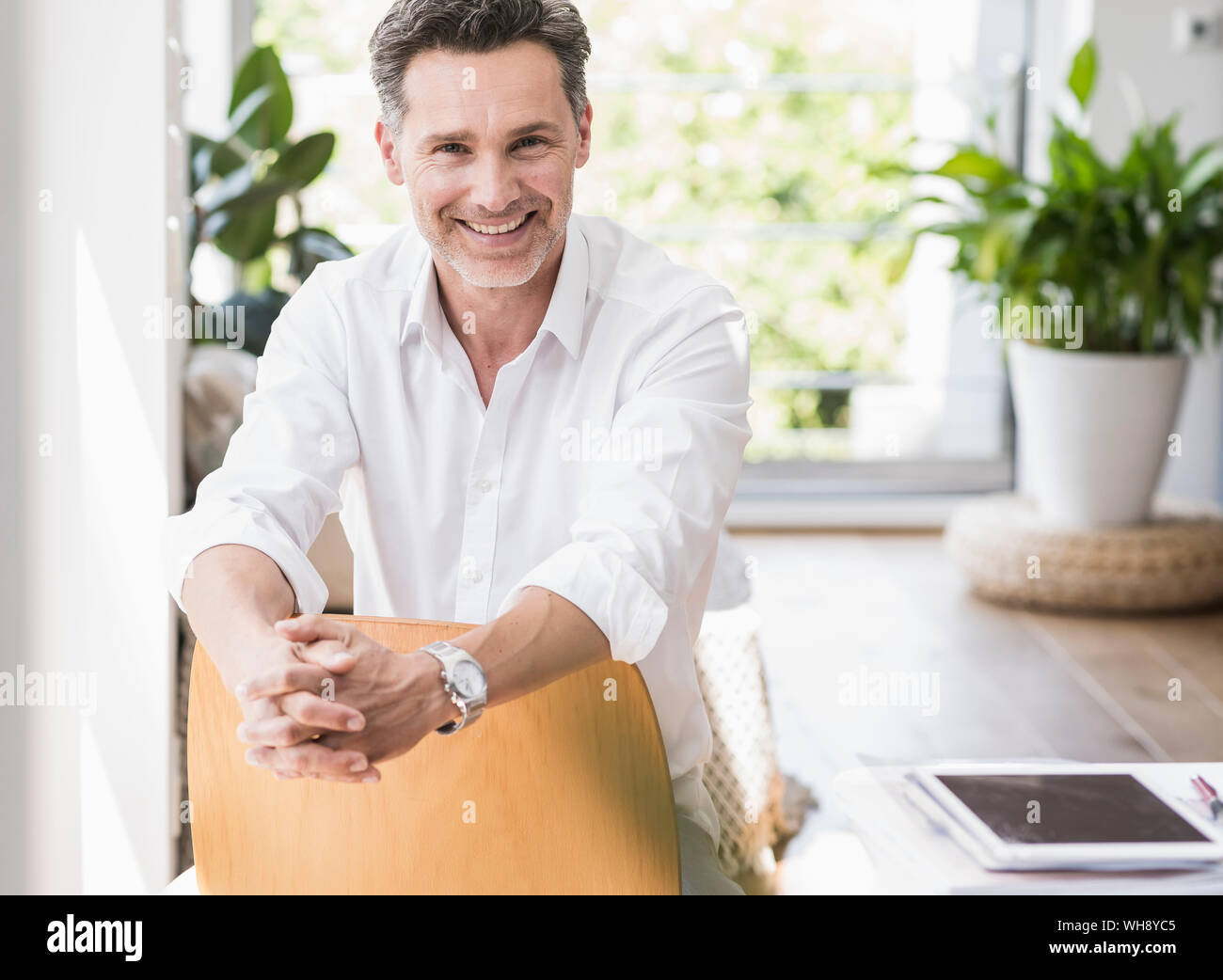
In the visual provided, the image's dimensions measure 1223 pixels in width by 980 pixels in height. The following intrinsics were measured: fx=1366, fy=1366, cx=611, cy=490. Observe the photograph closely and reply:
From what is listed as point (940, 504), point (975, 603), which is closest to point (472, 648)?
point (975, 603)

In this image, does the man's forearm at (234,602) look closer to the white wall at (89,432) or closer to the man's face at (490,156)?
the man's face at (490,156)

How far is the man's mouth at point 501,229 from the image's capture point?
50.8 inches

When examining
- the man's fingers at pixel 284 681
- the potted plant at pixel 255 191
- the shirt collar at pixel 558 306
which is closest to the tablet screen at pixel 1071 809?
the man's fingers at pixel 284 681

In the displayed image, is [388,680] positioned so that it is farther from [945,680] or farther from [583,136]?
[945,680]

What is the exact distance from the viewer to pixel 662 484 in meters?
1.17

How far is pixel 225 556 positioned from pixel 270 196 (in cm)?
164

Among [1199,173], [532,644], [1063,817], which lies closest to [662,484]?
[532,644]

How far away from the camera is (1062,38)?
4.29 metres

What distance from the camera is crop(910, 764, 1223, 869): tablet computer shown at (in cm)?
88

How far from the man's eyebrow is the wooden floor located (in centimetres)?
140

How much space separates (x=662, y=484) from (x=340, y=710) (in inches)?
14.3

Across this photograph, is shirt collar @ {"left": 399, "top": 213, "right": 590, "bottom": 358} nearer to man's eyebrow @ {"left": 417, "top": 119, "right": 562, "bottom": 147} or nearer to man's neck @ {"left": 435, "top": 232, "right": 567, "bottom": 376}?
man's neck @ {"left": 435, "top": 232, "right": 567, "bottom": 376}

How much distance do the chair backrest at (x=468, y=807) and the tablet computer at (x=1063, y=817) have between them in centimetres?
21
